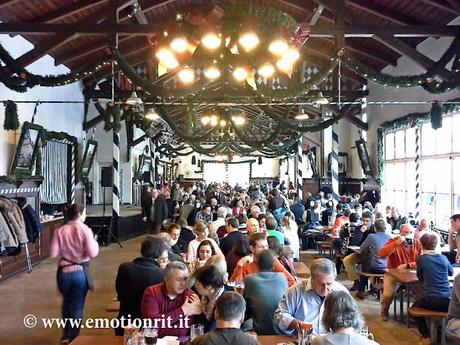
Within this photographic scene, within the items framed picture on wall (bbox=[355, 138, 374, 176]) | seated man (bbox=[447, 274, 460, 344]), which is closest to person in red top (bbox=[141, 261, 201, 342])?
seated man (bbox=[447, 274, 460, 344])

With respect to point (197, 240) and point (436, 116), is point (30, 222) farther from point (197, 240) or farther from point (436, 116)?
point (436, 116)

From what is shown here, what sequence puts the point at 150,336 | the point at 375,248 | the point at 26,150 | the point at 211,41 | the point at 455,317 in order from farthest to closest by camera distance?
the point at 26,150, the point at 375,248, the point at 211,41, the point at 455,317, the point at 150,336

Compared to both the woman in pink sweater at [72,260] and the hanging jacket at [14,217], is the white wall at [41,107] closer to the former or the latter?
the hanging jacket at [14,217]

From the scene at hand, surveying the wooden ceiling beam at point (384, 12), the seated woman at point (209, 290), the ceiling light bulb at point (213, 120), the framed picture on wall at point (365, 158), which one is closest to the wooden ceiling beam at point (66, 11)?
the wooden ceiling beam at point (384, 12)

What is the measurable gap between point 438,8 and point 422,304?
5.61 m

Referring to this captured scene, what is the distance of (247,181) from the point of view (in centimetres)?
4184

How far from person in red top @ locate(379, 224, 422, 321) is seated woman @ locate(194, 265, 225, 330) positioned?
3.45 meters

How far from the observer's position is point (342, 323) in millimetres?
2479

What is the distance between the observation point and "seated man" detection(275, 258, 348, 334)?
10.8 ft

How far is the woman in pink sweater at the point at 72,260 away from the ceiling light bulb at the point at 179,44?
2.58 m

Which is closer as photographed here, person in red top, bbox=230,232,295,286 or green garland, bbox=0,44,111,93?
person in red top, bbox=230,232,295,286

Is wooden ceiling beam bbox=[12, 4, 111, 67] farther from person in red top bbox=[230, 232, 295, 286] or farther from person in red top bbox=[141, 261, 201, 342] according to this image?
person in red top bbox=[141, 261, 201, 342]

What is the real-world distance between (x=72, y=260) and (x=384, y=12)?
730 cm

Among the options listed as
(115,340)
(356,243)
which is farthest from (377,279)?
(115,340)
